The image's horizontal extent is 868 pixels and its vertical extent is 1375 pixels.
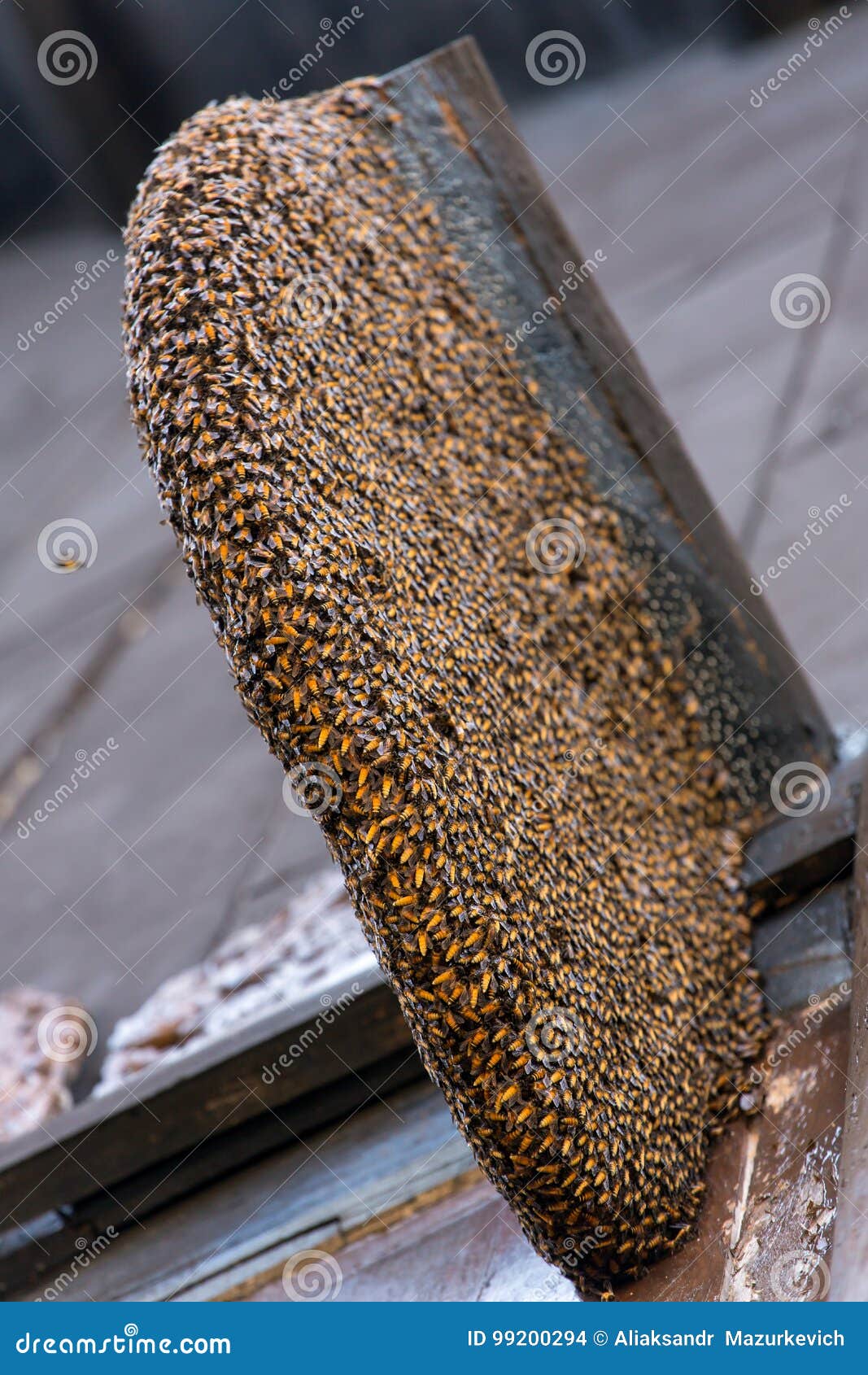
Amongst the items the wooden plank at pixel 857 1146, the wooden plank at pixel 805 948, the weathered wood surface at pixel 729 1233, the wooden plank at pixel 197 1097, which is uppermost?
the wooden plank at pixel 197 1097

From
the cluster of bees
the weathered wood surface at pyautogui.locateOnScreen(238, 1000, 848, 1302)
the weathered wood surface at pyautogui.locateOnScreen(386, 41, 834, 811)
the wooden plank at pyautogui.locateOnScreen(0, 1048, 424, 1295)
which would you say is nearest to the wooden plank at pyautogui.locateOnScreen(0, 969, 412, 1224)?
the wooden plank at pyautogui.locateOnScreen(0, 1048, 424, 1295)

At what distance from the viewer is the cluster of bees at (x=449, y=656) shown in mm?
1458

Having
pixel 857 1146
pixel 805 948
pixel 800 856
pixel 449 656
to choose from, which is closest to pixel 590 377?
pixel 449 656

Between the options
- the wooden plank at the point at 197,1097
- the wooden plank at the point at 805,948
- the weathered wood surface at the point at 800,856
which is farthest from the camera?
the wooden plank at the point at 197,1097

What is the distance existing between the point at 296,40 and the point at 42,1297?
8.90m

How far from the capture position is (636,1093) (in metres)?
1.63

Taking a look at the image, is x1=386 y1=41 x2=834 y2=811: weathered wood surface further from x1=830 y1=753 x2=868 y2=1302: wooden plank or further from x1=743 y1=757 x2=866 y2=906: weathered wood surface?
x1=830 y1=753 x2=868 y2=1302: wooden plank

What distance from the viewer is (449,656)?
1.69 metres

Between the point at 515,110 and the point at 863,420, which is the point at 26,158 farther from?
the point at 863,420

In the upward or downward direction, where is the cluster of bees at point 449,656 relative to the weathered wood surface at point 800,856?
upward

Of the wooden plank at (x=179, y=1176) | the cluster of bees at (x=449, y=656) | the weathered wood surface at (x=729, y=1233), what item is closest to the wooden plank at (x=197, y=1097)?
the wooden plank at (x=179, y=1176)

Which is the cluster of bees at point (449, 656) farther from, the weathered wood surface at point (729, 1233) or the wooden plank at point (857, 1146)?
the wooden plank at point (857, 1146)

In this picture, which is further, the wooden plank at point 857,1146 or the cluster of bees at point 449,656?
the cluster of bees at point 449,656

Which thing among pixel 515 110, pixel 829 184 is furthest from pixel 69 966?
pixel 515 110
